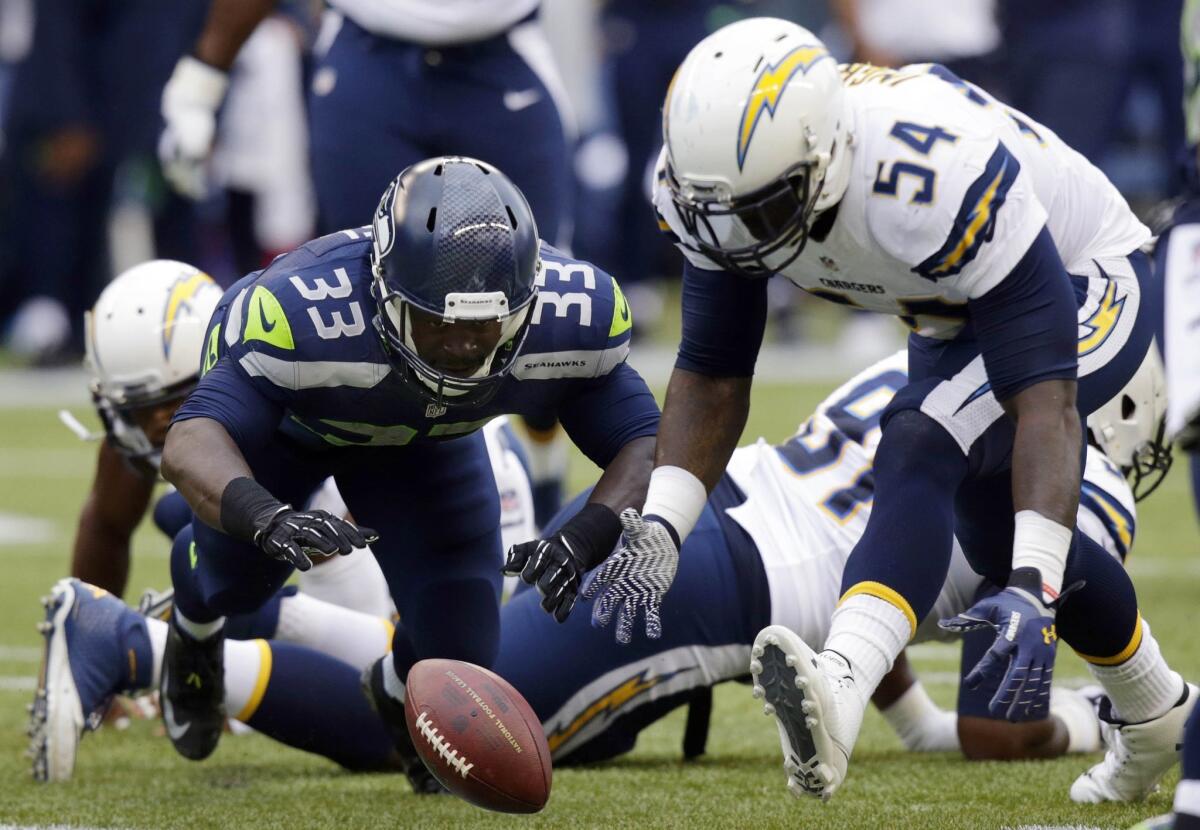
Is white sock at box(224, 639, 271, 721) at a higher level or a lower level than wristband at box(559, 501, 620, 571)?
lower

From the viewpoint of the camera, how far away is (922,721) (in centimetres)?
435

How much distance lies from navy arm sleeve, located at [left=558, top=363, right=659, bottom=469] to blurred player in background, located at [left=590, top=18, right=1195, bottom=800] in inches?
3.2

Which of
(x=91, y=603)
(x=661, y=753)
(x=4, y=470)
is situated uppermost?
(x=91, y=603)

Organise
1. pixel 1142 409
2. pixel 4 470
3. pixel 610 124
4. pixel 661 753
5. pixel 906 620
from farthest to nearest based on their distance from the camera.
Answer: pixel 610 124 → pixel 4 470 → pixel 661 753 → pixel 1142 409 → pixel 906 620

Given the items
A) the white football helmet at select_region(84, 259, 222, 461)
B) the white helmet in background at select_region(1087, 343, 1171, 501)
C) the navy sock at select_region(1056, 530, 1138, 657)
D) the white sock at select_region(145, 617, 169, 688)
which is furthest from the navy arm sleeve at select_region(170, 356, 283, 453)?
the white helmet in background at select_region(1087, 343, 1171, 501)

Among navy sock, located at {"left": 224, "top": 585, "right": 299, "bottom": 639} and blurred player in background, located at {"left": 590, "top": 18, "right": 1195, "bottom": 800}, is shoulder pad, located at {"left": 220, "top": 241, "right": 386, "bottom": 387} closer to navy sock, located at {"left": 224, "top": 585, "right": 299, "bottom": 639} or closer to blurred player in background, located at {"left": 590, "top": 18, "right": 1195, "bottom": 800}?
blurred player in background, located at {"left": 590, "top": 18, "right": 1195, "bottom": 800}

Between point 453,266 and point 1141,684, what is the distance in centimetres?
144

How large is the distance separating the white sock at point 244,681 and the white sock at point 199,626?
0.36 ft

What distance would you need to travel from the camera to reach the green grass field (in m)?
3.62

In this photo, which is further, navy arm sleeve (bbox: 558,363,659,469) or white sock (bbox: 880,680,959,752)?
white sock (bbox: 880,680,959,752)

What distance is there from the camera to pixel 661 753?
4.46 m

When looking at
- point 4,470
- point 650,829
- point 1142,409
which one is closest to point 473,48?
point 1142,409

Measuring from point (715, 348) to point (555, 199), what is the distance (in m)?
1.83

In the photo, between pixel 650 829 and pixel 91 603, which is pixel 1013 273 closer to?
pixel 650 829
